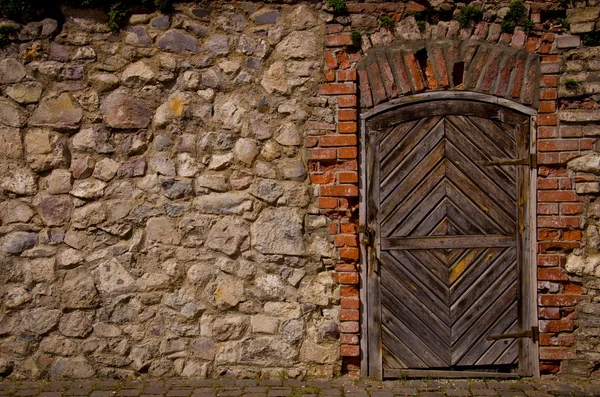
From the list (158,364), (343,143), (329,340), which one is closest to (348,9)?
(343,143)

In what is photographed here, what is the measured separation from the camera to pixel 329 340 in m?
3.76

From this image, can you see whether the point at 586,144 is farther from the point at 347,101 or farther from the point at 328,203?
the point at 328,203

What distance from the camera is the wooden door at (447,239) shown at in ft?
12.2

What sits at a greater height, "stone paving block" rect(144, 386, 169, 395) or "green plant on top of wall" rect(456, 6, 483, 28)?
"green plant on top of wall" rect(456, 6, 483, 28)

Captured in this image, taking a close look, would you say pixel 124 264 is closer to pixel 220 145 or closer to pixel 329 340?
pixel 220 145

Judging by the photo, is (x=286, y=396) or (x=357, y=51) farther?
(x=357, y=51)

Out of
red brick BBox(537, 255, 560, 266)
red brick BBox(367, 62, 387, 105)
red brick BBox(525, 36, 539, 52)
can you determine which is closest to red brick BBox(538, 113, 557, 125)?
red brick BBox(525, 36, 539, 52)

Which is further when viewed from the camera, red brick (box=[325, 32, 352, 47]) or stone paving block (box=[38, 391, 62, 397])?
red brick (box=[325, 32, 352, 47])

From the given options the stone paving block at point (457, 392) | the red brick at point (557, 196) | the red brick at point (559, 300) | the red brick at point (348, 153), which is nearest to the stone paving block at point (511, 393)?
the stone paving block at point (457, 392)

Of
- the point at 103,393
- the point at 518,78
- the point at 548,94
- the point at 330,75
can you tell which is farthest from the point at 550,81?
the point at 103,393

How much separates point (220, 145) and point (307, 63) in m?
0.87

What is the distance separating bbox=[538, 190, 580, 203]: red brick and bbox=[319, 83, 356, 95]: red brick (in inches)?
60.8

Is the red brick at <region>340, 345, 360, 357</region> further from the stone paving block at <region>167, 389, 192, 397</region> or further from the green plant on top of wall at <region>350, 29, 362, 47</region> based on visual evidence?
the green plant on top of wall at <region>350, 29, 362, 47</region>

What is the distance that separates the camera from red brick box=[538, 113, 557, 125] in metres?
3.63
